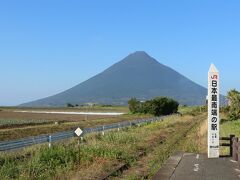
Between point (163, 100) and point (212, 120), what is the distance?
74.9 m

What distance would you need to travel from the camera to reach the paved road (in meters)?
13.6

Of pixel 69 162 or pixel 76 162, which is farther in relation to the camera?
pixel 76 162

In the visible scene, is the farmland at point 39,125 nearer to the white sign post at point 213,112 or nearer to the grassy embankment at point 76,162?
the grassy embankment at point 76,162

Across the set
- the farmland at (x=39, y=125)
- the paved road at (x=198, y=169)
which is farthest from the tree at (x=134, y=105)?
the paved road at (x=198, y=169)

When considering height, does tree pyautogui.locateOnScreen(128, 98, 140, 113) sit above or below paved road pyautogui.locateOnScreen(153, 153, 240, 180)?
above

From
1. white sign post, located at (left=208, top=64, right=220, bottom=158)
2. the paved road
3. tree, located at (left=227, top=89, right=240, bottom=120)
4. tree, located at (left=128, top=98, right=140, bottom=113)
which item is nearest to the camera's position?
the paved road

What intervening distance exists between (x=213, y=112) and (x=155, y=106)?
2861 inches

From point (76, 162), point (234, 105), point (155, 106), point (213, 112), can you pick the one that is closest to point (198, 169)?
point (213, 112)

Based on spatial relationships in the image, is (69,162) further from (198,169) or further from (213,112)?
(213,112)

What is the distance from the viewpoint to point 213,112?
18.6 meters

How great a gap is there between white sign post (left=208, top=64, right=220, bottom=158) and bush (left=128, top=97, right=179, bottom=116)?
7204 cm

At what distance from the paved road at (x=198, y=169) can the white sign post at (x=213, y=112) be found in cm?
45

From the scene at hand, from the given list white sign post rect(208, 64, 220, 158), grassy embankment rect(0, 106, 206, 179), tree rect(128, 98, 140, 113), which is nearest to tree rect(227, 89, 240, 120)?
grassy embankment rect(0, 106, 206, 179)

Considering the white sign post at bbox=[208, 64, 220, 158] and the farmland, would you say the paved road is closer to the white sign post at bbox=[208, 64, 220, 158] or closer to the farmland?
the white sign post at bbox=[208, 64, 220, 158]
